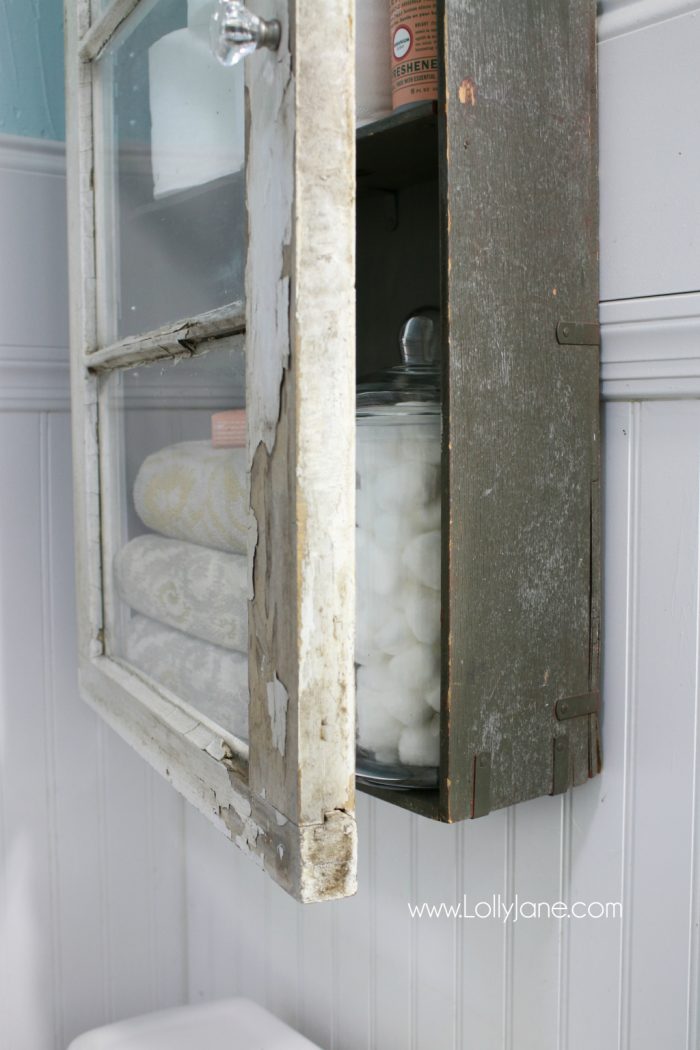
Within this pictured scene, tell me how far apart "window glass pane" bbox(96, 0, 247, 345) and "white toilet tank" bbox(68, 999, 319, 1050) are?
78cm

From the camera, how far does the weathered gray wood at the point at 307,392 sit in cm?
56

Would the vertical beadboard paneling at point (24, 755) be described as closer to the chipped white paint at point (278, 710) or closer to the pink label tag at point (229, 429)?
the pink label tag at point (229, 429)

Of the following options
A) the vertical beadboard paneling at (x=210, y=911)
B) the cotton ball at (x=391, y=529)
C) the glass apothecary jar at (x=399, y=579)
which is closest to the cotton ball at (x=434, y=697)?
the glass apothecary jar at (x=399, y=579)

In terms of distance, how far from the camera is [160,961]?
141cm

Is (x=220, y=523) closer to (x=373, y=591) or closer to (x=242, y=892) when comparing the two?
(x=373, y=591)

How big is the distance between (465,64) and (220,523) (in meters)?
0.38

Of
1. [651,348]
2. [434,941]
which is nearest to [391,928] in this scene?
[434,941]

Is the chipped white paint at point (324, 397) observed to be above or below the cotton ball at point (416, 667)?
above

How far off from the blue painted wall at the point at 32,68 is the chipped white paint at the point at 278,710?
91 centimetres

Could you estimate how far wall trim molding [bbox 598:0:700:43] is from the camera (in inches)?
27.5

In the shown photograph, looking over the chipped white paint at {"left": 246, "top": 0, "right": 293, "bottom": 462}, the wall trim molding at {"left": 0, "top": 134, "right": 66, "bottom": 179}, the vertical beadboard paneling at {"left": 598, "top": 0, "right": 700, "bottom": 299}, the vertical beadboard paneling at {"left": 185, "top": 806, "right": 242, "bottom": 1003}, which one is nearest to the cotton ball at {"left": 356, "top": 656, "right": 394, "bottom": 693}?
the chipped white paint at {"left": 246, "top": 0, "right": 293, "bottom": 462}

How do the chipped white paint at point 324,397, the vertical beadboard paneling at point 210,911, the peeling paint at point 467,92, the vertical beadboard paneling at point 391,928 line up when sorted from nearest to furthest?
1. the chipped white paint at point 324,397
2. the peeling paint at point 467,92
3. the vertical beadboard paneling at point 391,928
4. the vertical beadboard paneling at point 210,911

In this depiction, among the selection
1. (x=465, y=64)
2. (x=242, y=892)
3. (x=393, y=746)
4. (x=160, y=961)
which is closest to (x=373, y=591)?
(x=393, y=746)

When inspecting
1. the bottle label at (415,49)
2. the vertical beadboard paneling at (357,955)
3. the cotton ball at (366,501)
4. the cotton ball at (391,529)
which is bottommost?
the vertical beadboard paneling at (357,955)
